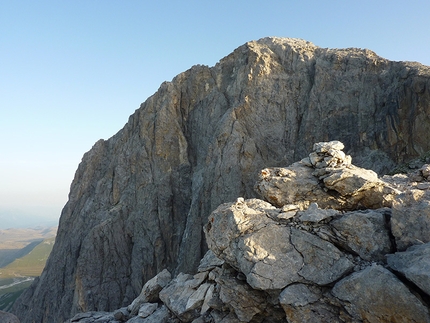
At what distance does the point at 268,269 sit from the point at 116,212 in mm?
39721

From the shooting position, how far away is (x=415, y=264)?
10258 millimetres

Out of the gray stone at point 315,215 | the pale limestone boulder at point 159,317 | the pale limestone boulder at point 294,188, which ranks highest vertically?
the pale limestone boulder at point 294,188

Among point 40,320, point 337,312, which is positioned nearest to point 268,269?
point 337,312

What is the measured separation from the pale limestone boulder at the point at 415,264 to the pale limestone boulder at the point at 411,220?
0.63 meters

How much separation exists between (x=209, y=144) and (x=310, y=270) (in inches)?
1204

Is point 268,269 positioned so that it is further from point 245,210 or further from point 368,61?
point 368,61

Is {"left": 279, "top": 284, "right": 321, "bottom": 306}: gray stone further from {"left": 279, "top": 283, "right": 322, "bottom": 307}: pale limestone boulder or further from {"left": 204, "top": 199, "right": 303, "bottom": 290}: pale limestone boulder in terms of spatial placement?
{"left": 204, "top": 199, "right": 303, "bottom": 290}: pale limestone boulder

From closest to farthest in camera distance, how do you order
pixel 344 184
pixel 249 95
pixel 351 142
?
pixel 344 184 < pixel 351 142 < pixel 249 95

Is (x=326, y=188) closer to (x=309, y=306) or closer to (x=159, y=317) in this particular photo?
(x=309, y=306)

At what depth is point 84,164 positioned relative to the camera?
2307 inches

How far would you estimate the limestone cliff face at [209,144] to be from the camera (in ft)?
116

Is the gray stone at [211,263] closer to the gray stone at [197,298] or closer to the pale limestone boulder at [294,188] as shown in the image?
the gray stone at [197,298]

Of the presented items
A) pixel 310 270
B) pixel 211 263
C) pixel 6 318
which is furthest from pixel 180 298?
pixel 6 318

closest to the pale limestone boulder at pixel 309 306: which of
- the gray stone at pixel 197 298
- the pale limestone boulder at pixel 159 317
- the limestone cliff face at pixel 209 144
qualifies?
the gray stone at pixel 197 298
